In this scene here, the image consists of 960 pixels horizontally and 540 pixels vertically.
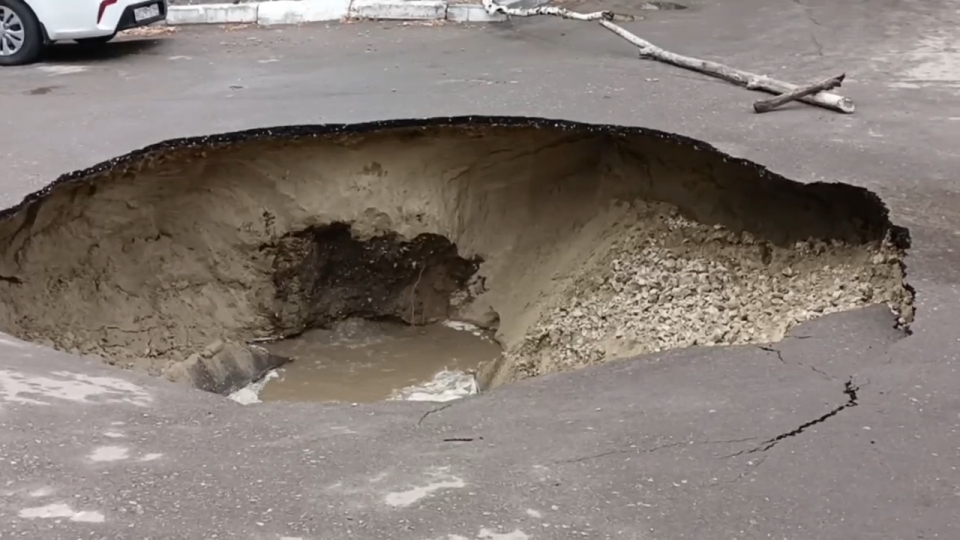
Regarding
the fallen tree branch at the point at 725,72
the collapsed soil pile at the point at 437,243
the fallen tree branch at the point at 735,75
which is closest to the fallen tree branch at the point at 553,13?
the fallen tree branch at the point at 725,72

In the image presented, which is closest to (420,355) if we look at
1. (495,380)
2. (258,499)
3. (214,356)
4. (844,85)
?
(495,380)

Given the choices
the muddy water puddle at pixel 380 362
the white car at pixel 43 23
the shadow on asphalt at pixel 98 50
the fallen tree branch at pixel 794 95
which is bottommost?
the muddy water puddle at pixel 380 362

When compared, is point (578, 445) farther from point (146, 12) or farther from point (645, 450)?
point (146, 12)

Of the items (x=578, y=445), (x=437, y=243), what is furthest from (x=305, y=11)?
(x=578, y=445)

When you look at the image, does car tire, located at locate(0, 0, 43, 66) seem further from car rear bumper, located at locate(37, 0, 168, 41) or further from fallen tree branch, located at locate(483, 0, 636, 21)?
fallen tree branch, located at locate(483, 0, 636, 21)

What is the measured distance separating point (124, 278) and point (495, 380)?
294 cm

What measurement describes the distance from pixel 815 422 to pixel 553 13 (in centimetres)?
757

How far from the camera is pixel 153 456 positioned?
303 cm

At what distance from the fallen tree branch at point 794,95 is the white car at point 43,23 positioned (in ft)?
22.0

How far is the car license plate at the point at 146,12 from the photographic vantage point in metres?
9.65

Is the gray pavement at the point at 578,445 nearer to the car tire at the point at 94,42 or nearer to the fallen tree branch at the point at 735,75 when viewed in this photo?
the fallen tree branch at the point at 735,75

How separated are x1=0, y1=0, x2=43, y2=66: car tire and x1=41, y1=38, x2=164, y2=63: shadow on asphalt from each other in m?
0.22

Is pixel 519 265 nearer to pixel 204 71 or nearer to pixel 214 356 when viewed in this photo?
pixel 214 356

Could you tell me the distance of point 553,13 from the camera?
997 cm
